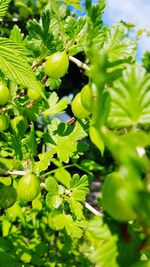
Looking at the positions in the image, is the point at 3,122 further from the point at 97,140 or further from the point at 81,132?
the point at 97,140

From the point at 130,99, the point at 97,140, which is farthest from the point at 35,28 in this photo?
the point at 130,99

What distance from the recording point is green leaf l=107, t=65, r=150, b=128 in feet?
1.69

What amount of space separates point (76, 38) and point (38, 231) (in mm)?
1603

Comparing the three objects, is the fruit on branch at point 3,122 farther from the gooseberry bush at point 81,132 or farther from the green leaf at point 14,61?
the green leaf at point 14,61

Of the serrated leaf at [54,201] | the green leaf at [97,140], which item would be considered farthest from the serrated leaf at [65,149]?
the green leaf at [97,140]

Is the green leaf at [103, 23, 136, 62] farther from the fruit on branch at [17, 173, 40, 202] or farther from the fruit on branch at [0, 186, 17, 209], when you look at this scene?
the fruit on branch at [0, 186, 17, 209]

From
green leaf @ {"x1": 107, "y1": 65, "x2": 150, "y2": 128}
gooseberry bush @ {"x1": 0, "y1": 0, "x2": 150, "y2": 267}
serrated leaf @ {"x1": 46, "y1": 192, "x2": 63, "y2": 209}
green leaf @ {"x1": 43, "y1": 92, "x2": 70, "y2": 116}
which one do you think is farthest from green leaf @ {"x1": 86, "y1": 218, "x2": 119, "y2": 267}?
green leaf @ {"x1": 43, "y1": 92, "x2": 70, "y2": 116}

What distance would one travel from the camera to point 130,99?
0.52 meters

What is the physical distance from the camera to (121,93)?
51 centimetres

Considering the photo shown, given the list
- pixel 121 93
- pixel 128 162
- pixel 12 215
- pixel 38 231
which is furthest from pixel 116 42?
pixel 38 231

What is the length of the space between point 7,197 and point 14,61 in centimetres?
39

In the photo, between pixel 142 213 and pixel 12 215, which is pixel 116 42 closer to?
pixel 142 213

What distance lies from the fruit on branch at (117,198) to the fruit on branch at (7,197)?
Answer: 0.66 meters

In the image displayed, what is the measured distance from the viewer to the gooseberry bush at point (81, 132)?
46cm
